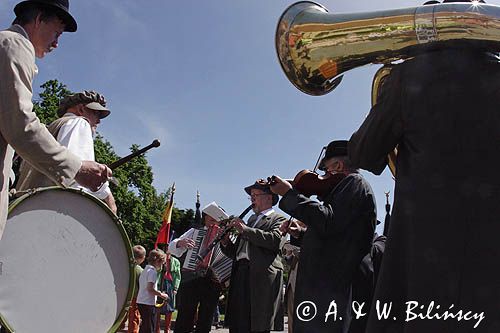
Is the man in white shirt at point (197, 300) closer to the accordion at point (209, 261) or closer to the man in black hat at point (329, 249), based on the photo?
the accordion at point (209, 261)

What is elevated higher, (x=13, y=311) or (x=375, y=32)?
(x=375, y=32)

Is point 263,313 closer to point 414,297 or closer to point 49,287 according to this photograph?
point 49,287

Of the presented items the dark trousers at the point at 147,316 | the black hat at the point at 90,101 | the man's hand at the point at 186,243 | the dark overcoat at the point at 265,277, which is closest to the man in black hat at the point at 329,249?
the black hat at the point at 90,101

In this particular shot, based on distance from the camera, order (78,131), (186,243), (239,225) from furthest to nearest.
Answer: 1. (186,243)
2. (239,225)
3. (78,131)

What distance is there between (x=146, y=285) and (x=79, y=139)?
622 cm

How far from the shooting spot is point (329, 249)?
3607 millimetres

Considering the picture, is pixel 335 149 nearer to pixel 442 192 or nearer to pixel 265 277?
pixel 442 192

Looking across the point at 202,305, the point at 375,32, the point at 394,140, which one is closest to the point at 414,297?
the point at 394,140

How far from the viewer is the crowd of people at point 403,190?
2.27 m

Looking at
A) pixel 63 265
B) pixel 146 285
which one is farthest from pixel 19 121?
pixel 146 285

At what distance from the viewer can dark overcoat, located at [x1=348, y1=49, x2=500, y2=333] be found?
2.26 m

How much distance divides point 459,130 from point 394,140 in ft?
0.95

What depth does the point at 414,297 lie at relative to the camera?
7.54 ft

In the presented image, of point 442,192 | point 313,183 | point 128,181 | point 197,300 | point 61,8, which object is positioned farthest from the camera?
point 128,181
